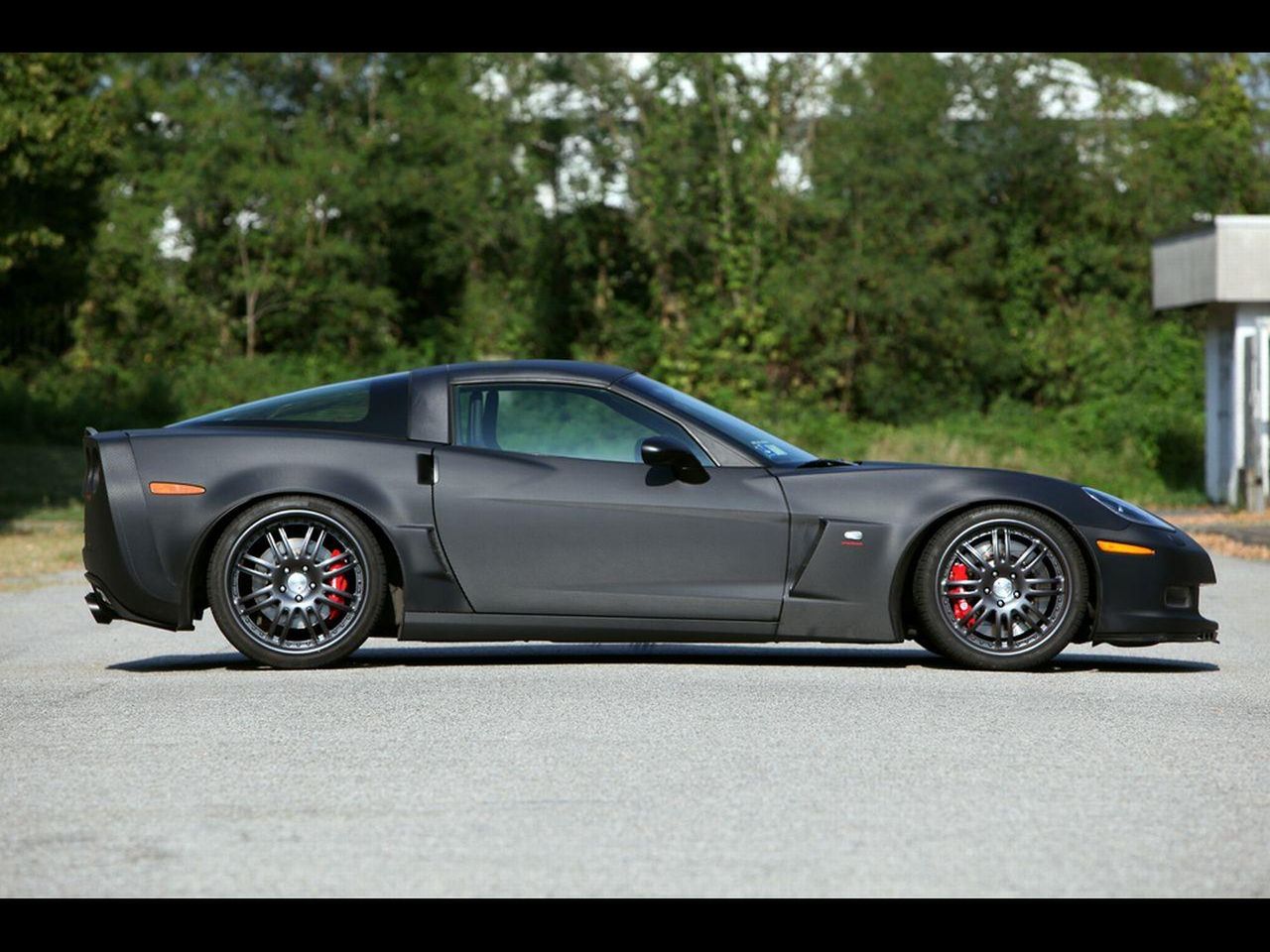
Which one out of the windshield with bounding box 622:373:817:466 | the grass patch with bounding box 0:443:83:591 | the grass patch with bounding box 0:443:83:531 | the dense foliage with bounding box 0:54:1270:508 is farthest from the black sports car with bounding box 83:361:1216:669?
the dense foliage with bounding box 0:54:1270:508

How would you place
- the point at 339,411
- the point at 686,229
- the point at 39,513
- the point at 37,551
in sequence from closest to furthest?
the point at 339,411 < the point at 37,551 < the point at 39,513 < the point at 686,229

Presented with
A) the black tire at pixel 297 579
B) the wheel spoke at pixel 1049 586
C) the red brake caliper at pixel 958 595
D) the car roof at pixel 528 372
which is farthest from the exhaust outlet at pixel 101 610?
the wheel spoke at pixel 1049 586

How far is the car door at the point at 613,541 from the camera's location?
838 cm

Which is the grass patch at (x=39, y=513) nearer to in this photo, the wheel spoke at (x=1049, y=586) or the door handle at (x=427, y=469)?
the door handle at (x=427, y=469)

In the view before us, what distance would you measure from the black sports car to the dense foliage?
2617 cm

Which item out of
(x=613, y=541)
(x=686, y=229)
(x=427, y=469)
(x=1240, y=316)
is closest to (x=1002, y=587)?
(x=613, y=541)

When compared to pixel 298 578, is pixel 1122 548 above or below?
above

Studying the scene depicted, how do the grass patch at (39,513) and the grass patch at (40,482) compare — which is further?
the grass patch at (40,482)

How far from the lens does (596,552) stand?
8.40 metres

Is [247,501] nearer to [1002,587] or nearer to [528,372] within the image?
[528,372]

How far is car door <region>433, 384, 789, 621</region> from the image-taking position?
27.5ft

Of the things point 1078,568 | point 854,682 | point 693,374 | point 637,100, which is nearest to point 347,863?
point 854,682

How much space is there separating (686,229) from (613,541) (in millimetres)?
29624
